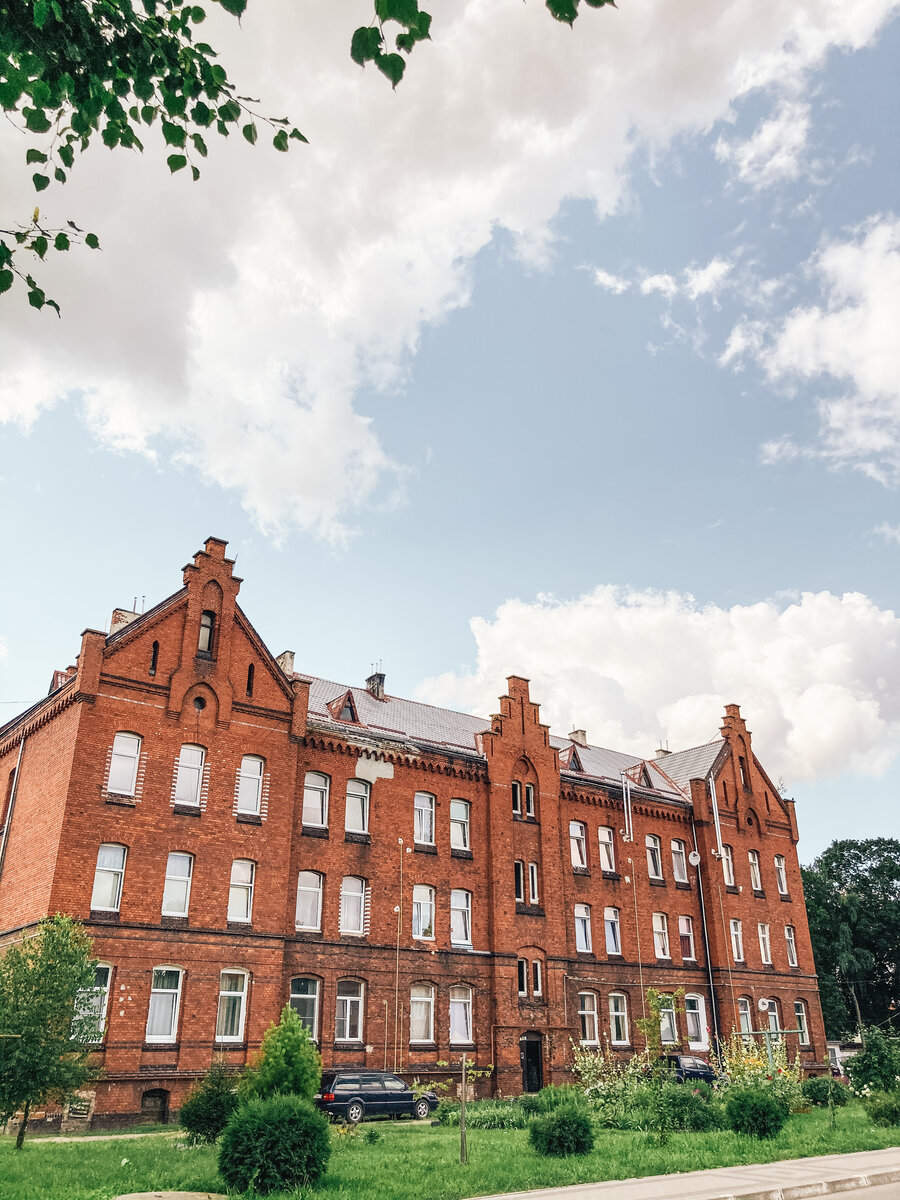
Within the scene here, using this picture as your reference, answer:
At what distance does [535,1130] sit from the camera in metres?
17.0

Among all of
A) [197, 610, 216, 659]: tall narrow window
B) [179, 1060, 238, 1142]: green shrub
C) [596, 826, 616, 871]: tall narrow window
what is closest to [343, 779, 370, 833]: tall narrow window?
[197, 610, 216, 659]: tall narrow window

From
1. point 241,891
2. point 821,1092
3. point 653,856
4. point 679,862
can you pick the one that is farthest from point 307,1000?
point 679,862

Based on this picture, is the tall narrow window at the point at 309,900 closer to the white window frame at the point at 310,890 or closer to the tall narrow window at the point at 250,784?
the white window frame at the point at 310,890

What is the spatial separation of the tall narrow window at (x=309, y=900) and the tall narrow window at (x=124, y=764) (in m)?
6.52

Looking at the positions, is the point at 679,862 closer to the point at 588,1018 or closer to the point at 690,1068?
the point at 588,1018

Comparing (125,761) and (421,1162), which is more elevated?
(125,761)

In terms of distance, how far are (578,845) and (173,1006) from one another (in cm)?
1863

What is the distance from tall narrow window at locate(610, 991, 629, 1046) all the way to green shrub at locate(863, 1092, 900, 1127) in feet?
50.9

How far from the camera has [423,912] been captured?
32594 millimetres

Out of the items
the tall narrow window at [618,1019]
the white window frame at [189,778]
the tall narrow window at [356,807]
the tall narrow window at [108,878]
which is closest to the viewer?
the tall narrow window at [108,878]

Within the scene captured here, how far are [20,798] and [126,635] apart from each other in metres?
6.69

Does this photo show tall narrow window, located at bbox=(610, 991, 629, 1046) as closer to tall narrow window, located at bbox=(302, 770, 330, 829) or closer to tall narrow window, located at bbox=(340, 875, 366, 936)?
tall narrow window, located at bbox=(340, 875, 366, 936)

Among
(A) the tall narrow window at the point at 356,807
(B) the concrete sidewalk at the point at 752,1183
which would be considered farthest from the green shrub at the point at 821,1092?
(A) the tall narrow window at the point at 356,807

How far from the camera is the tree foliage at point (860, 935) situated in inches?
2586
